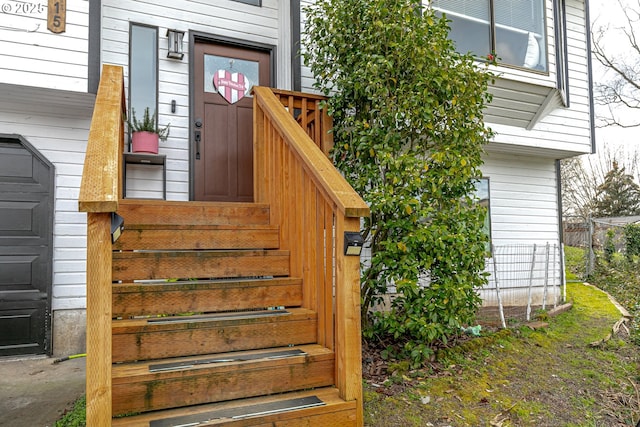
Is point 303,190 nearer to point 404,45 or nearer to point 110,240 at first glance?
point 110,240

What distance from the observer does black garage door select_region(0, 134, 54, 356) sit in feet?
13.5

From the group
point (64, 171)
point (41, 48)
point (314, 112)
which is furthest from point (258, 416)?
point (41, 48)

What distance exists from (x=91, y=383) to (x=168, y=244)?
1.26 meters

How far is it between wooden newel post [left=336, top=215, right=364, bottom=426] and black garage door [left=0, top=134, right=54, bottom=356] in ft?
10.4

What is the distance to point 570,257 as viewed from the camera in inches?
417

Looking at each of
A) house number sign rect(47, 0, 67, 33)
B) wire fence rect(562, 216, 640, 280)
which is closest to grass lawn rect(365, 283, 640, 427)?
house number sign rect(47, 0, 67, 33)

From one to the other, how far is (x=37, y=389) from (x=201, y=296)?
164 centimetres

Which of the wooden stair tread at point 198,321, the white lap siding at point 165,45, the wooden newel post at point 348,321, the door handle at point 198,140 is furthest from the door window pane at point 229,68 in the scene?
the wooden newel post at point 348,321

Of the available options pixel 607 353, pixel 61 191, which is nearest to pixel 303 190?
pixel 61 191

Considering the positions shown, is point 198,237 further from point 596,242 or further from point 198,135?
point 596,242

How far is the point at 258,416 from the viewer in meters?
2.14

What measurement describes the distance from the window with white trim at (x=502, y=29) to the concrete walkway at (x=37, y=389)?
5.42 meters

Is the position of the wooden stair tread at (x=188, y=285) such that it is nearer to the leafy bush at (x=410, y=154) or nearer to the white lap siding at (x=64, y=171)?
the leafy bush at (x=410, y=154)

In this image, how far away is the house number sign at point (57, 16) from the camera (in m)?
3.84
